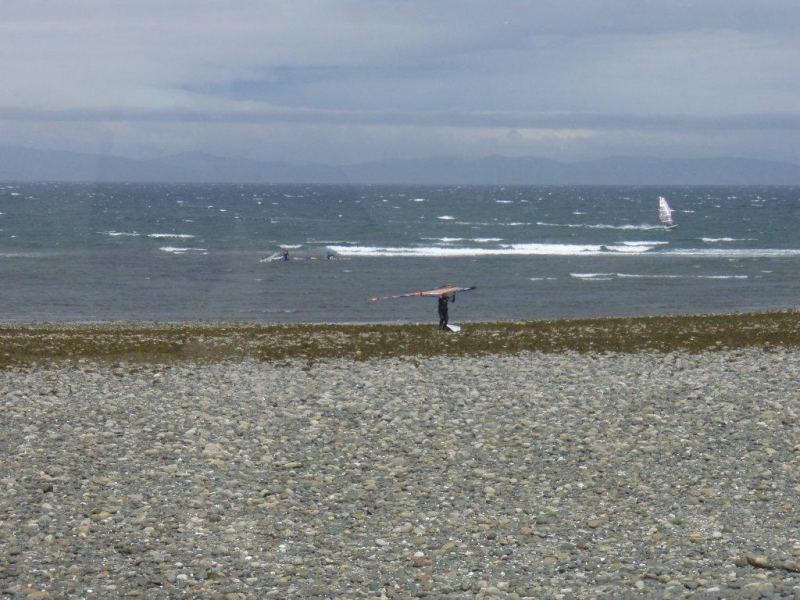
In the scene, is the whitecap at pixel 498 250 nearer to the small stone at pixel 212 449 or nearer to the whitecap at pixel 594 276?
the whitecap at pixel 594 276

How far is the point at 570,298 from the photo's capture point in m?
48.7

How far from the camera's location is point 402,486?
13.5m

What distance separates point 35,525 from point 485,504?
5435mm

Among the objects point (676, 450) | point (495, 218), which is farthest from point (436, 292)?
point (495, 218)

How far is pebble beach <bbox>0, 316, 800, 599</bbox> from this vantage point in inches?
409

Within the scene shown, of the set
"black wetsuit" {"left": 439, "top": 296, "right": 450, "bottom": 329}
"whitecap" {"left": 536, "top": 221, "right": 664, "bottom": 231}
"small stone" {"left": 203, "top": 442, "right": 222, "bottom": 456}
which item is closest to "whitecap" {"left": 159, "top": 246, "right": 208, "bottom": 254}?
"black wetsuit" {"left": 439, "top": 296, "right": 450, "bottom": 329}

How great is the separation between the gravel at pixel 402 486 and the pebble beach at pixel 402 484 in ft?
0.13

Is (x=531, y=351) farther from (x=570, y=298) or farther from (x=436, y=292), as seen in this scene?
(x=570, y=298)

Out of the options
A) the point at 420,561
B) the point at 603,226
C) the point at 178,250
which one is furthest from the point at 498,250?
the point at 420,561

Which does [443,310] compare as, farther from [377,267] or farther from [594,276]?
[377,267]

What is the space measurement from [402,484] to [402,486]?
0.31 ft

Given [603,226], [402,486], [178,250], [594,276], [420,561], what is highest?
[603,226]

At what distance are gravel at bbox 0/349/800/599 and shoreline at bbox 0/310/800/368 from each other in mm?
4227

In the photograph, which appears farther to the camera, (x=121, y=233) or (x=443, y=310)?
(x=121, y=233)
